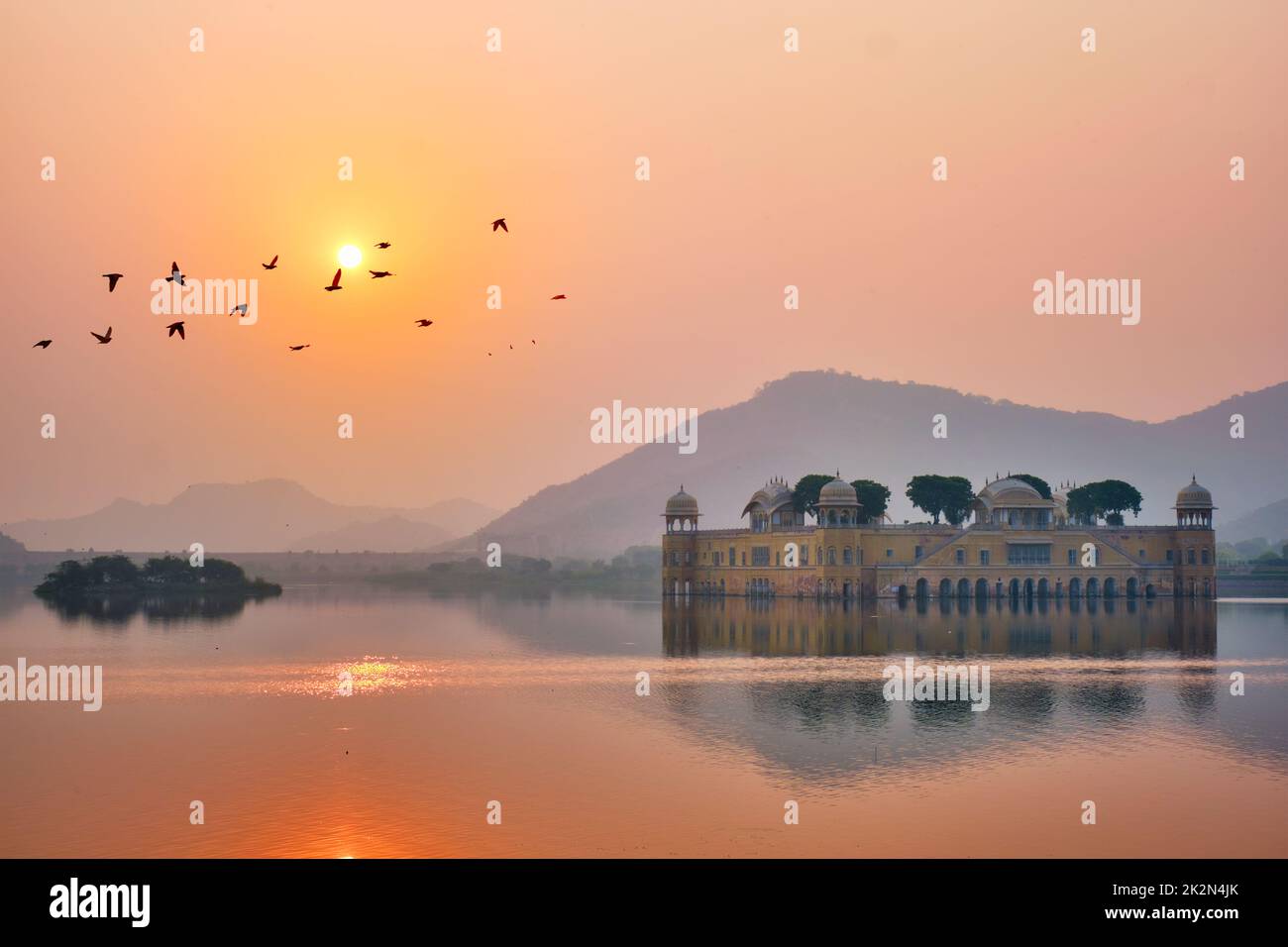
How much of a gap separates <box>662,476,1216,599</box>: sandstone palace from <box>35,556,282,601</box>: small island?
65296 millimetres

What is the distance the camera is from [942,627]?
85562 mm

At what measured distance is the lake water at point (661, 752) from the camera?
30.7 meters

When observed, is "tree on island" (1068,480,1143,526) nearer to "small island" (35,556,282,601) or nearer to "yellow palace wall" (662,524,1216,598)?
"yellow palace wall" (662,524,1216,598)

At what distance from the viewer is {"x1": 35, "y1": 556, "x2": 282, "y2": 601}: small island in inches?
6024

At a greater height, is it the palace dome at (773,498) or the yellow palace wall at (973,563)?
the palace dome at (773,498)

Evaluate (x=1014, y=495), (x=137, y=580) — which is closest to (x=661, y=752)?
(x=1014, y=495)

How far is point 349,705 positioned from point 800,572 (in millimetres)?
74806

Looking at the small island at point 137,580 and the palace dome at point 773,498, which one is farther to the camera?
the small island at point 137,580

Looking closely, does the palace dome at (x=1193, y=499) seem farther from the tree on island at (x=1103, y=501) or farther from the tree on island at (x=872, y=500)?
the tree on island at (x=872, y=500)

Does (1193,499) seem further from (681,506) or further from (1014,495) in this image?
(681,506)

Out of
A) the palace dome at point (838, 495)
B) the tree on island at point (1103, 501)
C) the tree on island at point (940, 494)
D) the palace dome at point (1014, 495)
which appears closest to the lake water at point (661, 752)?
the palace dome at point (838, 495)

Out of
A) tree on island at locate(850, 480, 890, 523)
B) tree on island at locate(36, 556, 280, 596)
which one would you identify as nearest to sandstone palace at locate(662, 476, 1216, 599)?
tree on island at locate(850, 480, 890, 523)

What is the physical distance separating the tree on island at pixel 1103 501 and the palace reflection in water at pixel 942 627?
84.5ft
